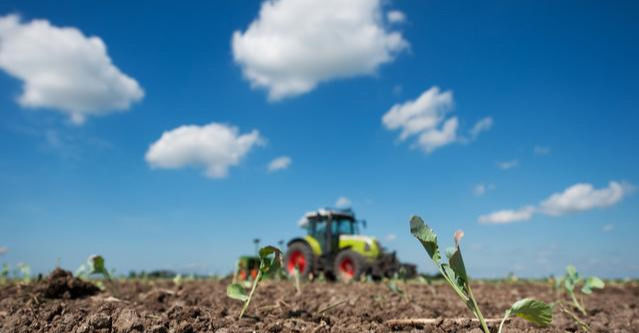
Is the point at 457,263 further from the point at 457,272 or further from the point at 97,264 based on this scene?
the point at 97,264

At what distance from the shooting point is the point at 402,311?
3.32m

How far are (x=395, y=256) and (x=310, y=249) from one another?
7.85ft

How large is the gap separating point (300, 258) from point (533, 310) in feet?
38.7

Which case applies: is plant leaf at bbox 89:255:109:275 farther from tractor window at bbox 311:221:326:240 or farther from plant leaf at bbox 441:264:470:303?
tractor window at bbox 311:221:326:240

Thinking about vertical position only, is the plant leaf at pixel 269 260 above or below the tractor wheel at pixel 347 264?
below

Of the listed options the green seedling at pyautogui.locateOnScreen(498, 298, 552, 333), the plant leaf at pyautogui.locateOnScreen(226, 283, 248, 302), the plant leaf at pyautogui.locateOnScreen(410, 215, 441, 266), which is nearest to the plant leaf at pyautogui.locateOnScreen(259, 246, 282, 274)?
the plant leaf at pyautogui.locateOnScreen(226, 283, 248, 302)

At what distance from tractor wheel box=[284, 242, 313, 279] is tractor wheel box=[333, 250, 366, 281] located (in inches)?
28.6

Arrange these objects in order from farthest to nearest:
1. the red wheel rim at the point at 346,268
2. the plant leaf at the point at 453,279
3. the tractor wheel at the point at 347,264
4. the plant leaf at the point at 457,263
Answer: the red wheel rim at the point at 346,268
the tractor wheel at the point at 347,264
the plant leaf at the point at 453,279
the plant leaf at the point at 457,263

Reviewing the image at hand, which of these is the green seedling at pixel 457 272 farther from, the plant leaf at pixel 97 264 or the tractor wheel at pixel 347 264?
the tractor wheel at pixel 347 264

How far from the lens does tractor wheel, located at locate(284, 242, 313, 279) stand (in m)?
12.7

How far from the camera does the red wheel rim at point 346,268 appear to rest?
40.1 ft

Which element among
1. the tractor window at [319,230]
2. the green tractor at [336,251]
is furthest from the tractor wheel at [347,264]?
the tractor window at [319,230]

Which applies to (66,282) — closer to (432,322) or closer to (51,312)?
(51,312)

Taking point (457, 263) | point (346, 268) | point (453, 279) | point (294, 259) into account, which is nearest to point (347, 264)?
point (346, 268)
